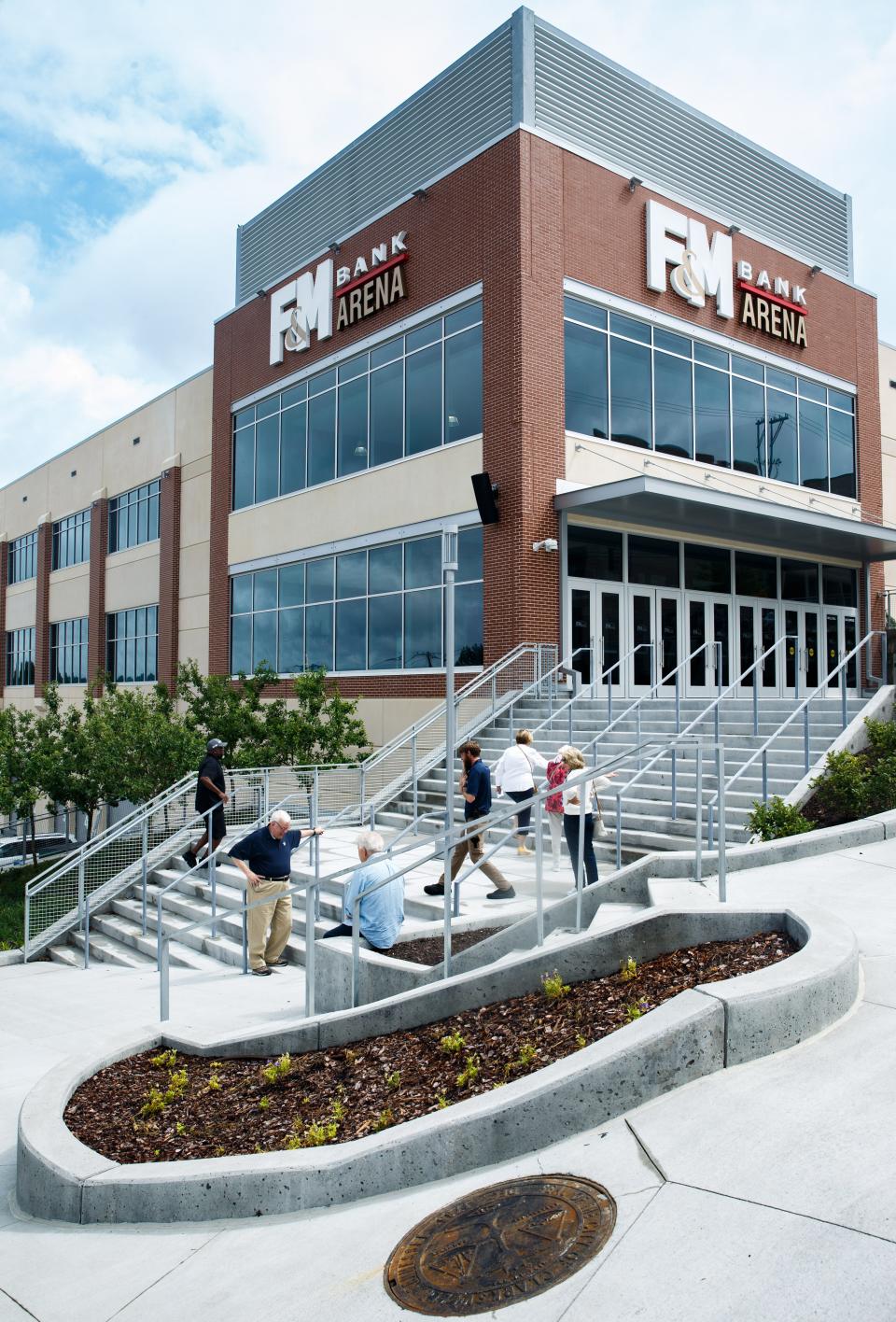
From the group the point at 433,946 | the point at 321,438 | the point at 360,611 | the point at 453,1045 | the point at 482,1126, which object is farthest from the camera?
the point at 321,438

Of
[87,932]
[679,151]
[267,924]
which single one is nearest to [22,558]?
[679,151]

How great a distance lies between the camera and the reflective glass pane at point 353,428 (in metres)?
23.6

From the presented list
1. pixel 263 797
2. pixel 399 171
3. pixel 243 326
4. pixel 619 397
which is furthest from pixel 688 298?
pixel 263 797

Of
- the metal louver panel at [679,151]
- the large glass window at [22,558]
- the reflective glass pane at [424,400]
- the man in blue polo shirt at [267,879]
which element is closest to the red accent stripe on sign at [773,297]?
the metal louver panel at [679,151]

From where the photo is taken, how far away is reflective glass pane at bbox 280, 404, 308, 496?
25.7m

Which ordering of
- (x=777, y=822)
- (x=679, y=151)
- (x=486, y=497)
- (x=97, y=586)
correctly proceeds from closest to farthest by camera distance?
1. (x=777, y=822)
2. (x=486, y=497)
3. (x=679, y=151)
4. (x=97, y=586)

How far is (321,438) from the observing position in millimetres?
25000

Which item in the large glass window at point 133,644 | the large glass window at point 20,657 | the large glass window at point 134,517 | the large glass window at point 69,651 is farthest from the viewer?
the large glass window at point 20,657

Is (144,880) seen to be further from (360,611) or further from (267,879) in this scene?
(360,611)

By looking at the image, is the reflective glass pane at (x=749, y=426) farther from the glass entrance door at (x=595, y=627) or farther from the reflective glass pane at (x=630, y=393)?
the glass entrance door at (x=595, y=627)

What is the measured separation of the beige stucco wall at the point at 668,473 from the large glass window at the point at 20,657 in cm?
3079

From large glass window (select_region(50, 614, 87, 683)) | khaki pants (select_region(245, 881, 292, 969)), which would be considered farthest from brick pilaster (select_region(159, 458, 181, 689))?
khaki pants (select_region(245, 881, 292, 969))

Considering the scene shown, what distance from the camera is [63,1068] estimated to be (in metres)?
6.36

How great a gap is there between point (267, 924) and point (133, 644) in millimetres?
25371
